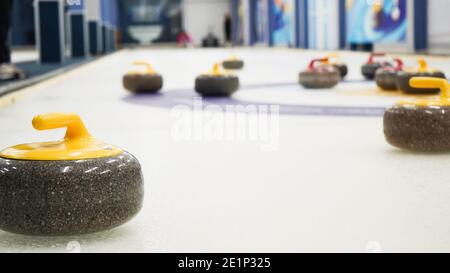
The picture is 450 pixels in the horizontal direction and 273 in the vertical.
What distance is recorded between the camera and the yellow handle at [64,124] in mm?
1298

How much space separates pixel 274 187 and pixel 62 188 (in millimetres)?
706

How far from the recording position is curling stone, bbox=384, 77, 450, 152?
2.23 m

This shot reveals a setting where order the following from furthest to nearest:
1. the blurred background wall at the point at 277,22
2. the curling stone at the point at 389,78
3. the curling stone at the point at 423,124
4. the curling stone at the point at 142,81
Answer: the blurred background wall at the point at 277,22 → the curling stone at the point at 142,81 → the curling stone at the point at 389,78 → the curling stone at the point at 423,124

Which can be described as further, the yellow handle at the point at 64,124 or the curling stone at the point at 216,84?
the curling stone at the point at 216,84

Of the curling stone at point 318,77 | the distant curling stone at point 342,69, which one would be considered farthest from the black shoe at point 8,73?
the distant curling stone at point 342,69

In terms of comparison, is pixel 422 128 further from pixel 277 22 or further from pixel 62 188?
pixel 277 22

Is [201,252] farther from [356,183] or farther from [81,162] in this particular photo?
[356,183]

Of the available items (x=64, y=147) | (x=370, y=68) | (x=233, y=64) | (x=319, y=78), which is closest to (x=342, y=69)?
(x=370, y=68)

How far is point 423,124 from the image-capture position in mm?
2242

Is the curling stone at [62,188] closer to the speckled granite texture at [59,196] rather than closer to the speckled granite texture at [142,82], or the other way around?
the speckled granite texture at [59,196]

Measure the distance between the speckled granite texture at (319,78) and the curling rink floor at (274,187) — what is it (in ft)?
4.65

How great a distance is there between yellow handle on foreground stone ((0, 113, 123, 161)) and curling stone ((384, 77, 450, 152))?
3.98ft

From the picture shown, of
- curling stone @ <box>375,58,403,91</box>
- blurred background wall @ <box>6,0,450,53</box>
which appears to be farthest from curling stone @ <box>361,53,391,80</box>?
blurred background wall @ <box>6,0,450,53</box>

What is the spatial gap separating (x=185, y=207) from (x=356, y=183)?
0.52 meters
